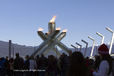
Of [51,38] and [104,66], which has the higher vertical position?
[51,38]

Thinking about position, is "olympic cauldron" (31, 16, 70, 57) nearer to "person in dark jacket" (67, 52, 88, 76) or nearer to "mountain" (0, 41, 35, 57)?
"person in dark jacket" (67, 52, 88, 76)

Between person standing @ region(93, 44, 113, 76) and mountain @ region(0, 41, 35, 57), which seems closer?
person standing @ region(93, 44, 113, 76)

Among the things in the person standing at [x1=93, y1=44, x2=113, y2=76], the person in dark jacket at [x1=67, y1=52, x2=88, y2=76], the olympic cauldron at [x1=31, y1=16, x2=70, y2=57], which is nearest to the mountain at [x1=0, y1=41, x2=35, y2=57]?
the olympic cauldron at [x1=31, y1=16, x2=70, y2=57]

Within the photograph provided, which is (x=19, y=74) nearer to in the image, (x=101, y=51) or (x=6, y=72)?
(x=6, y=72)

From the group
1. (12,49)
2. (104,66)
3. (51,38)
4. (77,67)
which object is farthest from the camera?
(12,49)

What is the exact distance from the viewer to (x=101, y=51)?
5.23m

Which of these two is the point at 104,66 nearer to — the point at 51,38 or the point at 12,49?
the point at 51,38

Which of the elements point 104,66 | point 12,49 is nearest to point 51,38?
point 104,66

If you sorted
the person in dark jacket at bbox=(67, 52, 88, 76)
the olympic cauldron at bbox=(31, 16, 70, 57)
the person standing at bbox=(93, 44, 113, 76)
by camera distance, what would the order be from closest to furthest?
the person in dark jacket at bbox=(67, 52, 88, 76)
the person standing at bbox=(93, 44, 113, 76)
the olympic cauldron at bbox=(31, 16, 70, 57)

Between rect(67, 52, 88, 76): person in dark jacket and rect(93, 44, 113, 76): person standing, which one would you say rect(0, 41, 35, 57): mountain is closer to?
rect(93, 44, 113, 76): person standing

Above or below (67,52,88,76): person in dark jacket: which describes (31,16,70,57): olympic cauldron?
above

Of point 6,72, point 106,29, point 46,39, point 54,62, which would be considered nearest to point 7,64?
point 6,72

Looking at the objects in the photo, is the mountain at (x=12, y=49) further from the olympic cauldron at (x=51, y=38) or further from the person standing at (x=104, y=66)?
the person standing at (x=104, y=66)

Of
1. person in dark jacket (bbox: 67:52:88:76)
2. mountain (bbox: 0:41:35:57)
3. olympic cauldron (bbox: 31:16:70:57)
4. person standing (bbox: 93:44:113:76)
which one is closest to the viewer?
person in dark jacket (bbox: 67:52:88:76)
